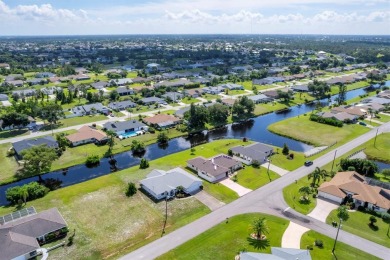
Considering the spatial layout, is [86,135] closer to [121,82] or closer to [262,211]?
[262,211]

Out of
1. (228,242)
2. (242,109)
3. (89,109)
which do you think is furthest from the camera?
(89,109)

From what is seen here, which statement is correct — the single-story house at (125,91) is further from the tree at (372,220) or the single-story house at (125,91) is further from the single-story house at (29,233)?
the tree at (372,220)

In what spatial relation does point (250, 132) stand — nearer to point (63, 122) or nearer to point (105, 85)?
point (63, 122)

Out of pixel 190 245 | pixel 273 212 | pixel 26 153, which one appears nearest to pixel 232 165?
pixel 273 212

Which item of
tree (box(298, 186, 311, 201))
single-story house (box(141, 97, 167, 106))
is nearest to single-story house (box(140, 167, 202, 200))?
tree (box(298, 186, 311, 201))

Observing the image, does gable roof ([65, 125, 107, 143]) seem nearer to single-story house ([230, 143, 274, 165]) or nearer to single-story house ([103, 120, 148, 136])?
single-story house ([103, 120, 148, 136])

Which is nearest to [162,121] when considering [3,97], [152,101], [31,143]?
[152,101]

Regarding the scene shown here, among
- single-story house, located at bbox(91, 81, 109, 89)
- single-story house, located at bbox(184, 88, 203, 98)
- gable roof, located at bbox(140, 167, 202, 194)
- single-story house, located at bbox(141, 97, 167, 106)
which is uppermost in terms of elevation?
single-story house, located at bbox(91, 81, 109, 89)
